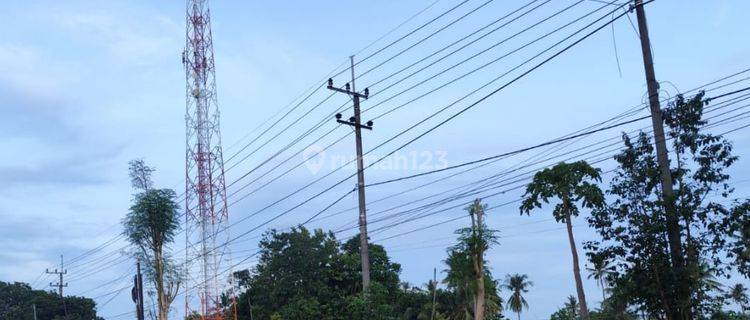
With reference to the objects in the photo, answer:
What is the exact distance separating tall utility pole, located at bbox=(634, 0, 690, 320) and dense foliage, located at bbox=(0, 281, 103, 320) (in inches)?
3566

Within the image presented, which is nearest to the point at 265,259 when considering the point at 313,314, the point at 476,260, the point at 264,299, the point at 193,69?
the point at 264,299

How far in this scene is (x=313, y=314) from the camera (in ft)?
156

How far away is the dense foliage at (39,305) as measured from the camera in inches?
3935

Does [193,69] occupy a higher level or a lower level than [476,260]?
higher

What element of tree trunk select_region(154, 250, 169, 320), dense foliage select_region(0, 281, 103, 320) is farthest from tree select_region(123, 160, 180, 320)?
dense foliage select_region(0, 281, 103, 320)

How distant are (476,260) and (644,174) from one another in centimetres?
1348

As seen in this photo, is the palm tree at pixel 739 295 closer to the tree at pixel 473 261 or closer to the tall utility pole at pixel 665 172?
the tall utility pole at pixel 665 172

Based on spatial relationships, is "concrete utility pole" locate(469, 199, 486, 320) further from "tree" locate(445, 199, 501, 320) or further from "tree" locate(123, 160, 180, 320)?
"tree" locate(123, 160, 180, 320)

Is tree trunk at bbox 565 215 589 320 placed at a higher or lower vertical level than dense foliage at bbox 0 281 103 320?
lower

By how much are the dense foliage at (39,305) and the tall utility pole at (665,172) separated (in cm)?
9057

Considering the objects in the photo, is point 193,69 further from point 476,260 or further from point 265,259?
point 476,260

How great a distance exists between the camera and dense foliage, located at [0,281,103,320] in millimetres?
99938

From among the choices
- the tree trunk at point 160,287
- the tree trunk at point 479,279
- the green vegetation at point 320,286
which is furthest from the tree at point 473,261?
the tree trunk at point 160,287

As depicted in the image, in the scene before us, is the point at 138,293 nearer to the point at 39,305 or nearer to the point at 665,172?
the point at 665,172
